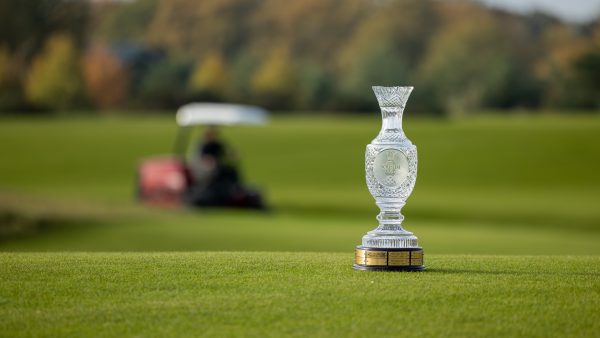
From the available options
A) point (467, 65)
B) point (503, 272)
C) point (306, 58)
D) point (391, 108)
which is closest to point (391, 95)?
point (391, 108)

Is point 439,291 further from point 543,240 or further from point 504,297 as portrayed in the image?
point 543,240

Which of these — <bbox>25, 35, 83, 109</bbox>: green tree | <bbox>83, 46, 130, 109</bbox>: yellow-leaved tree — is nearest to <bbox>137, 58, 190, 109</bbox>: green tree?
<bbox>83, 46, 130, 109</bbox>: yellow-leaved tree

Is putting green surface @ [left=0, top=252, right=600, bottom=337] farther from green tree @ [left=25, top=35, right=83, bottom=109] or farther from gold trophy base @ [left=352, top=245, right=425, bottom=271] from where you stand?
green tree @ [left=25, top=35, right=83, bottom=109]

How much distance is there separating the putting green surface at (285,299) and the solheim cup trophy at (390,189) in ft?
0.43

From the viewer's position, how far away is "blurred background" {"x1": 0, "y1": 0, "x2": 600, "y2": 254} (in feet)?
70.7

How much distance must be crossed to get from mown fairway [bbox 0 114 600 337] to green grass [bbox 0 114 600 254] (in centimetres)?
9

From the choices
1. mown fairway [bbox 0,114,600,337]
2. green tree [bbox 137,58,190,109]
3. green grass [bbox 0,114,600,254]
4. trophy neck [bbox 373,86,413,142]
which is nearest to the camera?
mown fairway [bbox 0,114,600,337]

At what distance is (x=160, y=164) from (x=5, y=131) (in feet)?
95.5

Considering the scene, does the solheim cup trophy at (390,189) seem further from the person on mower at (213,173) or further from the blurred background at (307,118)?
the person on mower at (213,173)

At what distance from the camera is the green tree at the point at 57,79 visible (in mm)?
68938

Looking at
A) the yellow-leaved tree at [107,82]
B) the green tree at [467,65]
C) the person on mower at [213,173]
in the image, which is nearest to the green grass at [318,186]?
the person on mower at [213,173]

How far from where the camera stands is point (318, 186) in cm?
4012

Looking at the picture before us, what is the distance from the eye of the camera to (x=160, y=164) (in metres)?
24.2

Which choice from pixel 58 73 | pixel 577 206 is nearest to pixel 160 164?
pixel 577 206
